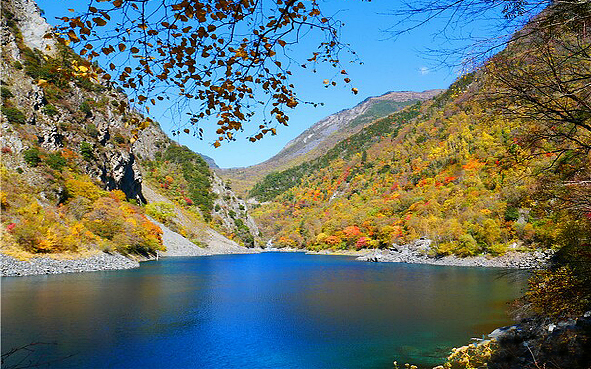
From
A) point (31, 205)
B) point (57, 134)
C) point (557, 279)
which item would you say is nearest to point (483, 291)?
point (557, 279)

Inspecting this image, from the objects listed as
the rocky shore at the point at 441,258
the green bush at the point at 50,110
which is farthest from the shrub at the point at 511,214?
the green bush at the point at 50,110

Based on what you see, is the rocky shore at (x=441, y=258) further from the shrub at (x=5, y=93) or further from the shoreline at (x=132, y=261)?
the shrub at (x=5, y=93)

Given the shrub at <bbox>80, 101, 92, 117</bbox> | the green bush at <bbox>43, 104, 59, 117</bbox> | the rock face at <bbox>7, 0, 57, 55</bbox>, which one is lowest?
the green bush at <bbox>43, 104, 59, 117</bbox>

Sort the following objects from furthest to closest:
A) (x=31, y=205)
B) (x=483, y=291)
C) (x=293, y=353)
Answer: (x=31, y=205)
(x=483, y=291)
(x=293, y=353)

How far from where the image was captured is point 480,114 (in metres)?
4.97

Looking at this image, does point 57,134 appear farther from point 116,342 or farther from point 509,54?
point 509,54

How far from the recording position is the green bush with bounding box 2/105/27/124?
3719 centimetres

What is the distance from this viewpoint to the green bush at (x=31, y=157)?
35.9 meters

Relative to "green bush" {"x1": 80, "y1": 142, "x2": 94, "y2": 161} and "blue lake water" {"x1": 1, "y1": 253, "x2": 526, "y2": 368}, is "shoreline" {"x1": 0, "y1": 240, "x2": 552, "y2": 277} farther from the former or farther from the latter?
"green bush" {"x1": 80, "y1": 142, "x2": 94, "y2": 161}

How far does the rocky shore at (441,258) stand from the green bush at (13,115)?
4610 centimetres

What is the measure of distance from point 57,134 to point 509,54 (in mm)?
50201

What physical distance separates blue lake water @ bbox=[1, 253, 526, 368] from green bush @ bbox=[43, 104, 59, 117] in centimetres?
2659

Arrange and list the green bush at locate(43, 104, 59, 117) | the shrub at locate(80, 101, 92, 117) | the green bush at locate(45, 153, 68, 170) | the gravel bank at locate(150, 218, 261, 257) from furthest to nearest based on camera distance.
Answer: the gravel bank at locate(150, 218, 261, 257) < the shrub at locate(80, 101, 92, 117) < the green bush at locate(43, 104, 59, 117) < the green bush at locate(45, 153, 68, 170)

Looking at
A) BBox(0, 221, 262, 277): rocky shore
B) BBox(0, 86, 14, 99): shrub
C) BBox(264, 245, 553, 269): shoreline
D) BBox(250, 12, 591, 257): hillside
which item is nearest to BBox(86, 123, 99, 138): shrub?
BBox(0, 86, 14, 99): shrub
